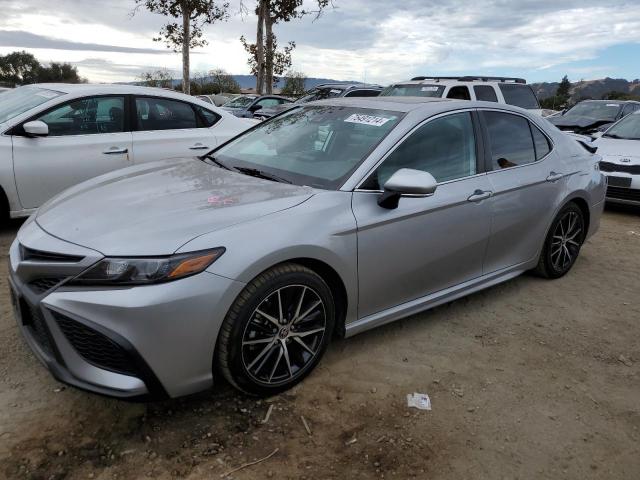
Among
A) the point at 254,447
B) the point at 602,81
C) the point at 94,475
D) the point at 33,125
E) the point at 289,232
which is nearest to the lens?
the point at 94,475

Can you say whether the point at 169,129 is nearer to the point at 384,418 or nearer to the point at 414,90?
the point at 384,418

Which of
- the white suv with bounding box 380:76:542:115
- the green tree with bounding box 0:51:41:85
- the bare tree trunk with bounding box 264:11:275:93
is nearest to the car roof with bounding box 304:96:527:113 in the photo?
the white suv with bounding box 380:76:542:115

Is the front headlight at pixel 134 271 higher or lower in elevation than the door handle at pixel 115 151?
lower

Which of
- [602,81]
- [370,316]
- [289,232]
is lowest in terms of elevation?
[370,316]

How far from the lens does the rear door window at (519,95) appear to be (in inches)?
409

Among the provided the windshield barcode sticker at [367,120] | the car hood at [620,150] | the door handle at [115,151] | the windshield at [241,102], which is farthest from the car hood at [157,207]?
the windshield at [241,102]

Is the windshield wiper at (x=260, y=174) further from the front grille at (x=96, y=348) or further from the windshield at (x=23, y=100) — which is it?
the windshield at (x=23, y=100)

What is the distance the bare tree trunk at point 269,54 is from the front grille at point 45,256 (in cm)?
2198

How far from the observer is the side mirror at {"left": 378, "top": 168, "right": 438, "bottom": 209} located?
2.93m

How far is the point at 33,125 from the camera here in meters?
5.07

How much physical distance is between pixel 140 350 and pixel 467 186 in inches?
91.6

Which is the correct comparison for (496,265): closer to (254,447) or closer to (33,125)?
(254,447)

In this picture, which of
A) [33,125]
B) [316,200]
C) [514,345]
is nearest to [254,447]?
[316,200]

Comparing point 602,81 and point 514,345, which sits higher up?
point 602,81
